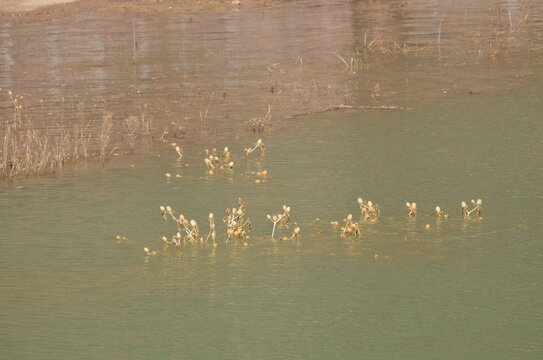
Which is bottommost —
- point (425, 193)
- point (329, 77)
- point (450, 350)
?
point (450, 350)

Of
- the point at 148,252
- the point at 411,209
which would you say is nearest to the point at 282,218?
the point at 411,209

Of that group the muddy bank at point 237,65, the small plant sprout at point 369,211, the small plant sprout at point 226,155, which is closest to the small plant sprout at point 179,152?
the small plant sprout at point 226,155

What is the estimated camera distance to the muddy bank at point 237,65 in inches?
455

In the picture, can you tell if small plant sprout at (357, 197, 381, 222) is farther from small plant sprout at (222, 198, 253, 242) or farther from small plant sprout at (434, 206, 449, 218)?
small plant sprout at (222, 198, 253, 242)

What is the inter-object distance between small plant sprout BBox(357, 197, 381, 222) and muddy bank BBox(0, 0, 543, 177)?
334 centimetres

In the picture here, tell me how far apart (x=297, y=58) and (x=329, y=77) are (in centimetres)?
196

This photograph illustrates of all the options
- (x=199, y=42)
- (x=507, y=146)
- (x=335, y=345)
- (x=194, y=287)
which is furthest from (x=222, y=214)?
(x=199, y=42)

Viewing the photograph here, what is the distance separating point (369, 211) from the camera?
293 inches

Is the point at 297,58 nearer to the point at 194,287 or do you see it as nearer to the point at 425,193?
the point at 425,193

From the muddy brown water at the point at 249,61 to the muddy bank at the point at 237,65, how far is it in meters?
0.03

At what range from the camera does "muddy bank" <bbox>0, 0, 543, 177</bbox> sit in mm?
11547

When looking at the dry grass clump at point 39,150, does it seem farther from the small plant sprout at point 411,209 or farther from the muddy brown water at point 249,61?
the small plant sprout at point 411,209

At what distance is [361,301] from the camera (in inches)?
234

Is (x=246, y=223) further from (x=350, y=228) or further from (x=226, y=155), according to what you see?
(x=226, y=155)
